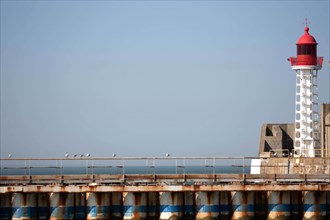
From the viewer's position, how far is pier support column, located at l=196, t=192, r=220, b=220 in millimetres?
58406

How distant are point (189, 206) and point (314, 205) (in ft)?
21.9

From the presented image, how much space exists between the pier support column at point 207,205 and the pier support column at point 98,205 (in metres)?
4.80

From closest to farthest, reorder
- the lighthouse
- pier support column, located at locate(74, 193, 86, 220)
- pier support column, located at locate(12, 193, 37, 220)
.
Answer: pier support column, located at locate(12, 193, 37, 220)
pier support column, located at locate(74, 193, 86, 220)
the lighthouse

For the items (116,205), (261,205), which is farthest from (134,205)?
(261,205)

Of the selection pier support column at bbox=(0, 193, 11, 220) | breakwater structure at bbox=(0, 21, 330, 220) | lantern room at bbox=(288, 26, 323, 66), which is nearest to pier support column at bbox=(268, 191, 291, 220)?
breakwater structure at bbox=(0, 21, 330, 220)

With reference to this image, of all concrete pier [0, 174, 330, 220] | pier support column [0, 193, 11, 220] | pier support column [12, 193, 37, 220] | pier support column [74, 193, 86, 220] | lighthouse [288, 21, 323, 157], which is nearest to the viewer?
concrete pier [0, 174, 330, 220]

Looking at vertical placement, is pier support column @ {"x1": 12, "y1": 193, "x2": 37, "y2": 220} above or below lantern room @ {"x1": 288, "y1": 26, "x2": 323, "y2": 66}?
below

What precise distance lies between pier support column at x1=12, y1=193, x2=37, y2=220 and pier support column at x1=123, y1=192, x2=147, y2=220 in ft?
15.7

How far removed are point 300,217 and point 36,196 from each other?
14.1 metres

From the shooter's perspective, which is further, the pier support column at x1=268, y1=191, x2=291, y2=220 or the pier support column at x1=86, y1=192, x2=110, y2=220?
the pier support column at x1=268, y1=191, x2=291, y2=220

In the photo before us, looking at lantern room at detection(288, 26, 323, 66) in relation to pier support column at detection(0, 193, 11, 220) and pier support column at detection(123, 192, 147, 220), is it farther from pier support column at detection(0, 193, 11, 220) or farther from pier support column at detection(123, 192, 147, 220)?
pier support column at detection(0, 193, 11, 220)

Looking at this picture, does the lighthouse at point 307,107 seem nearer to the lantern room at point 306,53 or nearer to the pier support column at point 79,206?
the lantern room at point 306,53

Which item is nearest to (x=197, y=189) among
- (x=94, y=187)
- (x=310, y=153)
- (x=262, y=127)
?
(x=94, y=187)

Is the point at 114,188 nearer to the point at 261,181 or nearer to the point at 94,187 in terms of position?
the point at 94,187
